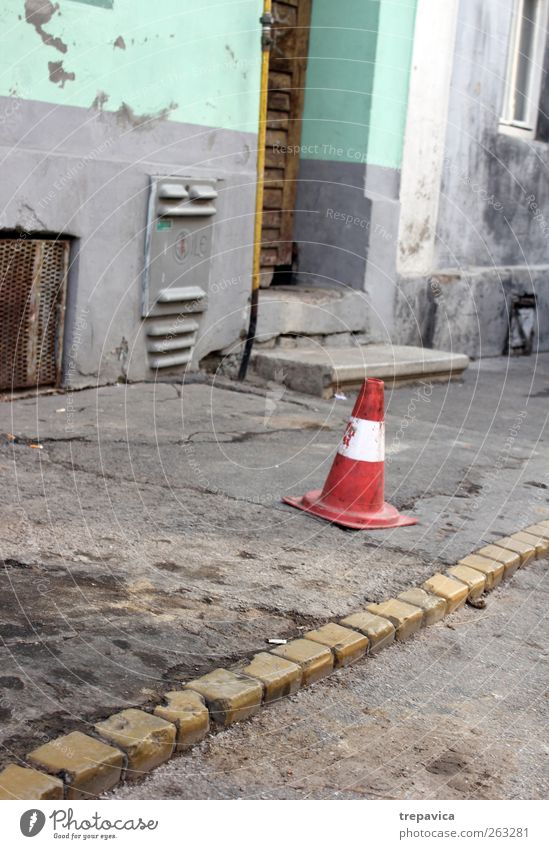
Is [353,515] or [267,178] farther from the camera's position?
[267,178]

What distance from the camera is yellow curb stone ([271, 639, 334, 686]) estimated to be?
122 inches

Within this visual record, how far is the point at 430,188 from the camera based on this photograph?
9.23 m

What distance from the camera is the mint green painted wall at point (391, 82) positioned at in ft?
27.0

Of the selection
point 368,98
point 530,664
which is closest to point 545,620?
point 530,664

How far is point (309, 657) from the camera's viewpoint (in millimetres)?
3115

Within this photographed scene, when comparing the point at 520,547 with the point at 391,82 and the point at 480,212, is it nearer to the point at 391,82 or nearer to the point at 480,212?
the point at 391,82

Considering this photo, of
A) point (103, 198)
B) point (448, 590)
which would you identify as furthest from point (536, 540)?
point (103, 198)

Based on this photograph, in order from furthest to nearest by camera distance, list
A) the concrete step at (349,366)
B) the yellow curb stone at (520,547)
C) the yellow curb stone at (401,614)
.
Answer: the concrete step at (349,366) < the yellow curb stone at (520,547) < the yellow curb stone at (401,614)

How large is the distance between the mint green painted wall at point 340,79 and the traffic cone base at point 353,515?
4.49 meters

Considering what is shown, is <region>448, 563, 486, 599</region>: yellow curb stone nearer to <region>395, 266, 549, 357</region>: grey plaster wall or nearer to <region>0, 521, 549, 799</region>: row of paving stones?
<region>0, 521, 549, 799</region>: row of paving stones

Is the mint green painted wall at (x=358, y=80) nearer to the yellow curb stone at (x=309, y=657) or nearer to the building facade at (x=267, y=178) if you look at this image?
the building facade at (x=267, y=178)

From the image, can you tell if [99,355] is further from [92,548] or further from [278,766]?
[278,766]

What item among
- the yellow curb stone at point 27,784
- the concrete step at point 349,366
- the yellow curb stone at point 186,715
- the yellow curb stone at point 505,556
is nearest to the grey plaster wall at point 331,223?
the concrete step at point 349,366

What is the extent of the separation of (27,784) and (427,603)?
5.73ft
